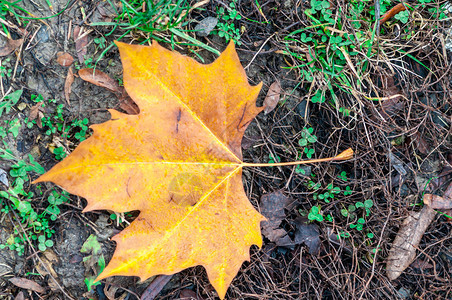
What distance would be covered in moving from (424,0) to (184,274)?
2.61 meters

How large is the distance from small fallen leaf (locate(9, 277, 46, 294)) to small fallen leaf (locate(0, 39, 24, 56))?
1.49 metres

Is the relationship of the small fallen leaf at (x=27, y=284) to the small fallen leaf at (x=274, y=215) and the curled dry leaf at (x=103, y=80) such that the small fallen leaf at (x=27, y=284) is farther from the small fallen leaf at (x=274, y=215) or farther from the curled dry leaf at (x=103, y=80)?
the small fallen leaf at (x=274, y=215)

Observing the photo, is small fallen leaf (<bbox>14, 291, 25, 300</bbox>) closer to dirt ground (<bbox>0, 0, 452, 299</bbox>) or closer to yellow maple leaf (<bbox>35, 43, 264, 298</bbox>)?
dirt ground (<bbox>0, 0, 452, 299</bbox>)

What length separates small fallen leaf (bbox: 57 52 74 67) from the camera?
2178mm

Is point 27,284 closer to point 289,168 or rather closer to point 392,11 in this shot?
point 289,168

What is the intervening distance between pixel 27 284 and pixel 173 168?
1.35m

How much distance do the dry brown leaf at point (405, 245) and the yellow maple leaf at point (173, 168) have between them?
1148 mm

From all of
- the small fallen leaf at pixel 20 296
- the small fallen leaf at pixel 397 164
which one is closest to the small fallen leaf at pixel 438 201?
the small fallen leaf at pixel 397 164

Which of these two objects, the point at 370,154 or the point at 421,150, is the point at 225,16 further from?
the point at 421,150

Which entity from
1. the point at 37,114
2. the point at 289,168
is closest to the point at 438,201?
the point at 289,168

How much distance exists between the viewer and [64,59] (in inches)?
85.8

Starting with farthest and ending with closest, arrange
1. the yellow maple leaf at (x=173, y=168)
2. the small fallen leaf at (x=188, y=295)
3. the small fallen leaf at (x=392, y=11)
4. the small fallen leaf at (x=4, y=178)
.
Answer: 1. the small fallen leaf at (x=392, y=11)
2. the small fallen leaf at (x=188, y=295)
3. the small fallen leaf at (x=4, y=178)
4. the yellow maple leaf at (x=173, y=168)

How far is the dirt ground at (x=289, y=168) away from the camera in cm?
217

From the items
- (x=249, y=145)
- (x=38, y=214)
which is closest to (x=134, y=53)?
(x=249, y=145)
